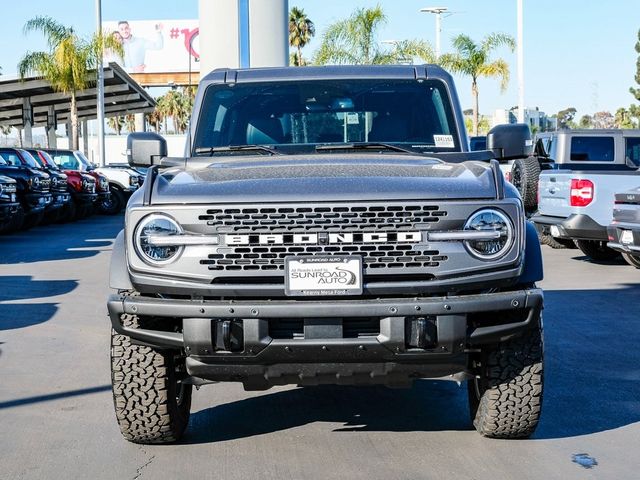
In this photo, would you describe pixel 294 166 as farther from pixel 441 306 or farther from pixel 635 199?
pixel 635 199

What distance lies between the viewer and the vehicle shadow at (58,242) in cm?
1681

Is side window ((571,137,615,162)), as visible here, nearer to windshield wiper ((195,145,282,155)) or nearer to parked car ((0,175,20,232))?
parked car ((0,175,20,232))

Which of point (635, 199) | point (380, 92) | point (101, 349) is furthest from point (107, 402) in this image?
point (635, 199)

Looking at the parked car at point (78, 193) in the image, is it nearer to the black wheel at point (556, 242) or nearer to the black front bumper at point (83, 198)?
the black front bumper at point (83, 198)

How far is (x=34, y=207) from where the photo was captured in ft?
70.2

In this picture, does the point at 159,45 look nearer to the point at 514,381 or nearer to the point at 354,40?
the point at 354,40

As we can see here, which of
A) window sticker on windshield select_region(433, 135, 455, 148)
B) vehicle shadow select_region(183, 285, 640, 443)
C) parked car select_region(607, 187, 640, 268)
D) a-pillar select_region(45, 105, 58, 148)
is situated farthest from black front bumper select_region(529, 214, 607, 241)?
a-pillar select_region(45, 105, 58, 148)

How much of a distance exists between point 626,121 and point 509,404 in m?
77.8

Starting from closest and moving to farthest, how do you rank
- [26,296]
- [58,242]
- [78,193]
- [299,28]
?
[26,296] < [58,242] < [78,193] < [299,28]

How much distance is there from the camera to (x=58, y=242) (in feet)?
65.0

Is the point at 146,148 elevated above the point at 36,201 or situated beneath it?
elevated above

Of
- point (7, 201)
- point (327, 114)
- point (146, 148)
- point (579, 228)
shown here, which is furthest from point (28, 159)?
point (327, 114)

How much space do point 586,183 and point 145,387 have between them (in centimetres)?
1010

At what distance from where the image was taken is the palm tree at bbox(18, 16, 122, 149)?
40.8 m
